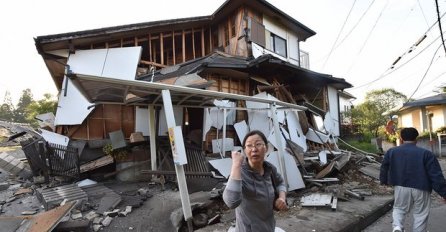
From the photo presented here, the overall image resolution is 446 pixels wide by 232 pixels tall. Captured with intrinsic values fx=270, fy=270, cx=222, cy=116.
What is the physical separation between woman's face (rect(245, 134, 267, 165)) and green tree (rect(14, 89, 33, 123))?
5643cm

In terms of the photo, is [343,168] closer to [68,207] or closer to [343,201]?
[343,201]

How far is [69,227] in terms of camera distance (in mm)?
4766

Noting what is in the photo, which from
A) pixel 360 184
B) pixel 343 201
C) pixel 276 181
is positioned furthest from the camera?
pixel 360 184

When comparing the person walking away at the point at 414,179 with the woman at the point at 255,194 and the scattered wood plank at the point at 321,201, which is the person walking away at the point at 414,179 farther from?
the woman at the point at 255,194

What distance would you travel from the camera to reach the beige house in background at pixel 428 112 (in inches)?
727

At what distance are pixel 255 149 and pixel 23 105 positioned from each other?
2542 inches

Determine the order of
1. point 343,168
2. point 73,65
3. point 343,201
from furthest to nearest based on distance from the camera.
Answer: point 73,65 < point 343,168 < point 343,201

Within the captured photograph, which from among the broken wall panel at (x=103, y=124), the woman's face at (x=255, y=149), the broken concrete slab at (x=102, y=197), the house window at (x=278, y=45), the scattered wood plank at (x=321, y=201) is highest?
the house window at (x=278, y=45)

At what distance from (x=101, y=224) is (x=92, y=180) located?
347 cm

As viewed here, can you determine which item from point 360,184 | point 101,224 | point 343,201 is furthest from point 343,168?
point 101,224

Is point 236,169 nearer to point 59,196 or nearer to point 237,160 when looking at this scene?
point 237,160

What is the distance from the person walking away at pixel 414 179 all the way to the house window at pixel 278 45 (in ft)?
35.8

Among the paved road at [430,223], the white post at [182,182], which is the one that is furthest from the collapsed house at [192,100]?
the paved road at [430,223]

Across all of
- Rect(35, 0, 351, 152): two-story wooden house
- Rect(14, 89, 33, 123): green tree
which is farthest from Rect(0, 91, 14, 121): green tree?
Rect(35, 0, 351, 152): two-story wooden house
